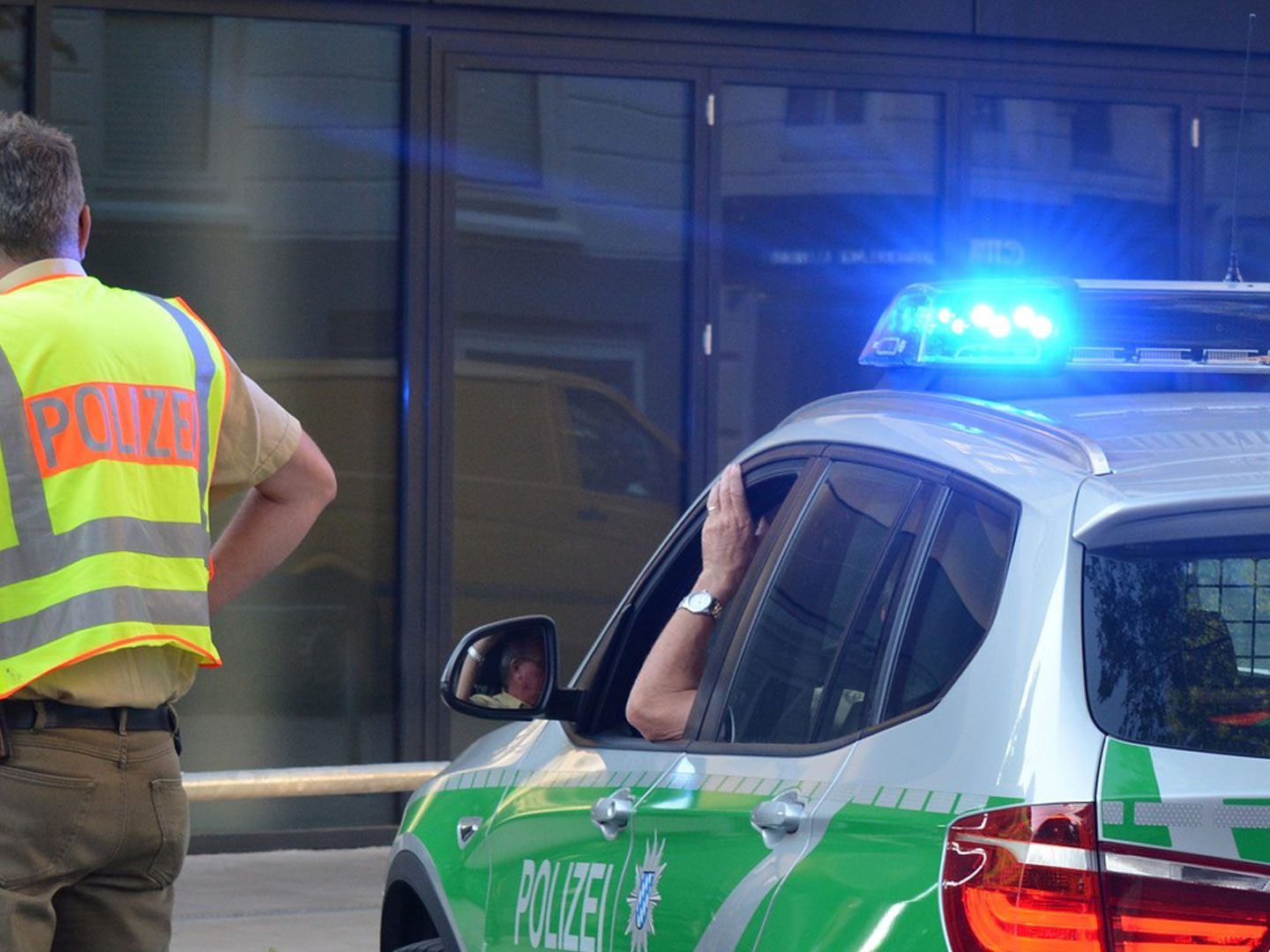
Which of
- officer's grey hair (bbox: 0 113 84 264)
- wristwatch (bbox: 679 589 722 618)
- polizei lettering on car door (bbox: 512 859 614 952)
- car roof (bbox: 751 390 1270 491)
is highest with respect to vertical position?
officer's grey hair (bbox: 0 113 84 264)

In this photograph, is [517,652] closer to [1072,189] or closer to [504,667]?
[504,667]

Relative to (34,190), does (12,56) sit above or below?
above

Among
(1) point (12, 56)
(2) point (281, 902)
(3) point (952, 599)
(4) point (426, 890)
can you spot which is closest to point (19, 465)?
(4) point (426, 890)

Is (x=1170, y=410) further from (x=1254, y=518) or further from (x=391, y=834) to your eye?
(x=391, y=834)

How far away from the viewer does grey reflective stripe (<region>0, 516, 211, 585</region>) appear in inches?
125

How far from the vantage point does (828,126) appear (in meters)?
9.01

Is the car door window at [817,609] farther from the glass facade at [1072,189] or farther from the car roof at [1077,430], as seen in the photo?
the glass facade at [1072,189]

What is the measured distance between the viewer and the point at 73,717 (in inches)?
126

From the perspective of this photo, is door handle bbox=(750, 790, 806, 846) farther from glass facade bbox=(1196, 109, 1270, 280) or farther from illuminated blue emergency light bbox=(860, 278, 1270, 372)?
glass facade bbox=(1196, 109, 1270, 280)

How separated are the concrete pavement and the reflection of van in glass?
715 mm

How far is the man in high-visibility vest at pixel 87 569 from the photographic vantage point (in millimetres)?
3172

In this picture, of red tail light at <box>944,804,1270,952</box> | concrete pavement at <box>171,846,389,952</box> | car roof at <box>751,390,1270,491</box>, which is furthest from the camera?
concrete pavement at <box>171,846,389,952</box>

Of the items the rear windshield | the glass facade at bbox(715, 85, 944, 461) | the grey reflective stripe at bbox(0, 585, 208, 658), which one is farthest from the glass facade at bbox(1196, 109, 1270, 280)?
the rear windshield

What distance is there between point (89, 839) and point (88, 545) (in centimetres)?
42
